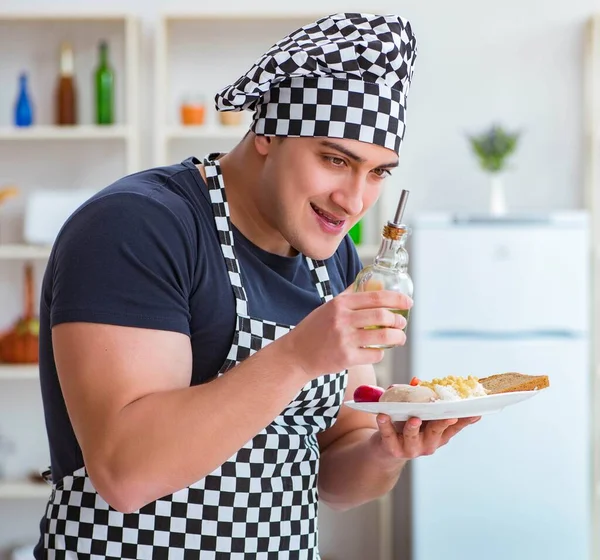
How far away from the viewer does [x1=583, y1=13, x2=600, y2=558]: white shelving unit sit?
161 inches

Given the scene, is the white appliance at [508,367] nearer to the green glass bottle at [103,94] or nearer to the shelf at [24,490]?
the green glass bottle at [103,94]

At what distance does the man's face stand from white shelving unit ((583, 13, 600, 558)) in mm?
2896

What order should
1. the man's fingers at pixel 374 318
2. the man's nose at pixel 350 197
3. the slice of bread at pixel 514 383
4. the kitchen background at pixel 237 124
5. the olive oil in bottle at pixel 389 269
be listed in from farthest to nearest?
the kitchen background at pixel 237 124
the slice of bread at pixel 514 383
the man's nose at pixel 350 197
the olive oil in bottle at pixel 389 269
the man's fingers at pixel 374 318

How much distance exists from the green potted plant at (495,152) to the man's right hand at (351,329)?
2881 mm

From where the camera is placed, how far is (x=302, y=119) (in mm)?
1428

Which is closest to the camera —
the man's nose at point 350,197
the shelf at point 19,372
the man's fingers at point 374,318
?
the man's fingers at point 374,318

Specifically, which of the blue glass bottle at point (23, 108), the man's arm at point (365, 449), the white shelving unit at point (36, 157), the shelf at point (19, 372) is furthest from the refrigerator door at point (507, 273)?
the man's arm at point (365, 449)

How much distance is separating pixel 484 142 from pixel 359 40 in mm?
2677

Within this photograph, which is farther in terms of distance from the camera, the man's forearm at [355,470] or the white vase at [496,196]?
the white vase at [496,196]

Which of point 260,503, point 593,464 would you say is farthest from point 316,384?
point 593,464

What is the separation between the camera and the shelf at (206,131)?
3.89 meters

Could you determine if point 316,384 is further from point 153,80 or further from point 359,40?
point 153,80

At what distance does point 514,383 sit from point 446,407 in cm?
26

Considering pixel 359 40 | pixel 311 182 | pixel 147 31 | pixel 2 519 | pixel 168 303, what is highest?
pixel 147 31
